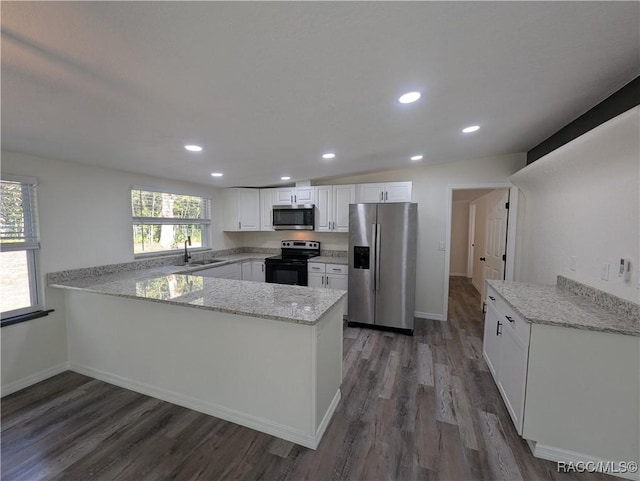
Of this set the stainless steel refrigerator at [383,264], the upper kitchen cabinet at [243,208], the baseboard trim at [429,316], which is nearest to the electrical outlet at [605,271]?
the stainless steel refrigerator at [383,264]

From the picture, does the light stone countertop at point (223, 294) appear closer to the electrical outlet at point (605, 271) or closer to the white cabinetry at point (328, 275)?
the white cabinetry at point (328, 275)

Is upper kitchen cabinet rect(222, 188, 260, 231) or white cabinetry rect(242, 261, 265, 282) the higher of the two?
upper kitchen cabinet rect(222, 188, 260, 231)

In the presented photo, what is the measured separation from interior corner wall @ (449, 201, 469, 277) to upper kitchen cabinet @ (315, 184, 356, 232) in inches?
180

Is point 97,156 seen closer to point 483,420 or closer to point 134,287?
point 134,287

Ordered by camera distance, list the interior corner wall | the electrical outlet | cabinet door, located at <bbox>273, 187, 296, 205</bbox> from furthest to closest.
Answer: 1. the interior corner wall
2. cabinet door, located at <bbox>273, 187, 296, 205</bbox>
3. the electrical outlet

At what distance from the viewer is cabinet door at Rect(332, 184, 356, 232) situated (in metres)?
4.17

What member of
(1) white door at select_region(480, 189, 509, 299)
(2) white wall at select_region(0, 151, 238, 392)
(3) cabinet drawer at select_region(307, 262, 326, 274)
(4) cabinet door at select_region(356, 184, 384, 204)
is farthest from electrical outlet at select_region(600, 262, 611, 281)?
(2) white wall at select_region(0, 151, 238, 392)

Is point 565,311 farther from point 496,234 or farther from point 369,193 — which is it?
point 496,234

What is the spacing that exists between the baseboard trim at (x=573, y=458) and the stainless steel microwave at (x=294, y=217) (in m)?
3.48

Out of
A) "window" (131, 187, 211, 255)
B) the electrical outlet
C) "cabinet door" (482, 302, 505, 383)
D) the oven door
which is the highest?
"window" (131, 187, 211, 255)

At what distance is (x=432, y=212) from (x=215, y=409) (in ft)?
12.2

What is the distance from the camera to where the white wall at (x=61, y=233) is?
2373 mm

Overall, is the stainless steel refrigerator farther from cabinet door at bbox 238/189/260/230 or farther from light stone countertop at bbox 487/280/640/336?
cabinet door at bbox 238/189/260/230

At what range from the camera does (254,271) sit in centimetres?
474
